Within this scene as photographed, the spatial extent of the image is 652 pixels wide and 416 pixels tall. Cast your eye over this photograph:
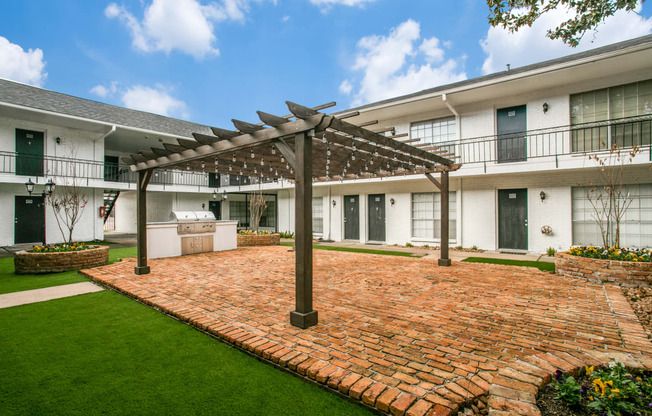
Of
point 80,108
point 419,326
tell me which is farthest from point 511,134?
point 80,108

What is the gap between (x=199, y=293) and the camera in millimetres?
5172

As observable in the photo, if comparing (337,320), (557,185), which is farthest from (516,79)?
(337,320)

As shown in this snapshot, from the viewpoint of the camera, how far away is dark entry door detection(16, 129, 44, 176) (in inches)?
474

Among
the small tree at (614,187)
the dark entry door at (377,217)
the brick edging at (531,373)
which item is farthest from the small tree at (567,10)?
the dark entry door at (377,217)

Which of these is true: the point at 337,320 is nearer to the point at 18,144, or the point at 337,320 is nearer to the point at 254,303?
the point at 254,303

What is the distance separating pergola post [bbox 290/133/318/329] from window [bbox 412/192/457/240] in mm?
9109

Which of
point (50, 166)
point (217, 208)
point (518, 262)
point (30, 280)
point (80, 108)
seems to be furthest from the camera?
point (217, 208)

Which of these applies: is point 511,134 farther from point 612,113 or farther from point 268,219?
point 268,219

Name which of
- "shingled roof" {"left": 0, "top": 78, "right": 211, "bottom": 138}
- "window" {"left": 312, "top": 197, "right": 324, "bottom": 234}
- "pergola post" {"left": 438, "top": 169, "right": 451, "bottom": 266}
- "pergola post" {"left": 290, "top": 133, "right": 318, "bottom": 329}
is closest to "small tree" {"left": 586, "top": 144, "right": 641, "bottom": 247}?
"pergola post" {"left": 438, "top": 169, "right": 451, "bottom": 266}

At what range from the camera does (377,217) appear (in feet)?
44.1

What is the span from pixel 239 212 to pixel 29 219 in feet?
35.4

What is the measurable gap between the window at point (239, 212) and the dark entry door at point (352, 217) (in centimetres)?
934

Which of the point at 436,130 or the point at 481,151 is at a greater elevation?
the point at 436,130

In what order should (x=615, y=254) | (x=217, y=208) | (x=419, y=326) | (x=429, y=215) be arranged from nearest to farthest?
(x=419, y=326) → (x=615, y=254) → (x=429, y=215) → (x=217, y=208)
